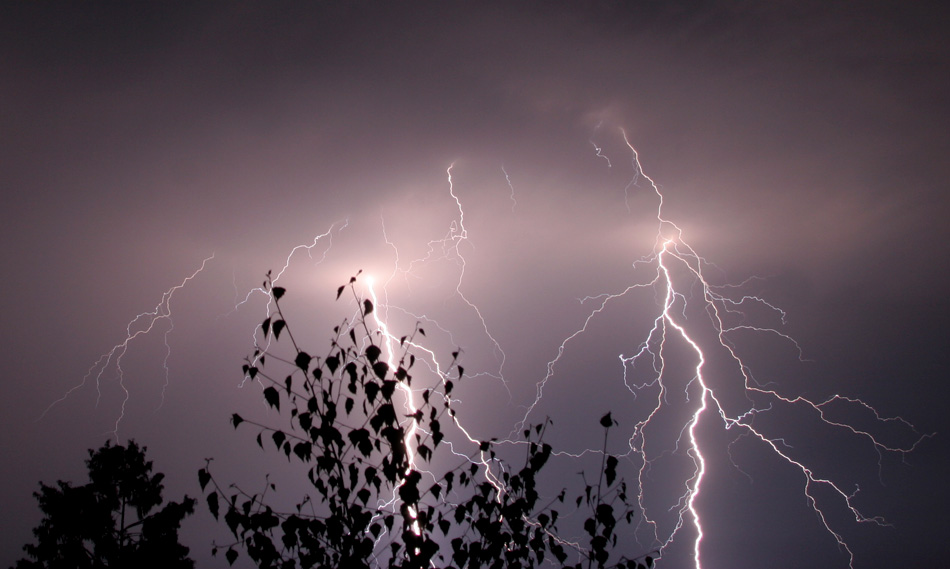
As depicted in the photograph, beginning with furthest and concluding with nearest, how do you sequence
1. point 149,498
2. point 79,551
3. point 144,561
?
point 149,498 < point 144,561 < point 79,551

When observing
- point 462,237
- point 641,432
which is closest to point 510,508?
point 462,237

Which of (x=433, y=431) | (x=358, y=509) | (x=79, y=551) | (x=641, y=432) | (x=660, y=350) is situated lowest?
(x=79, y=551)

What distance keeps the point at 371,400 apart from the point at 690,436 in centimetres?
1383

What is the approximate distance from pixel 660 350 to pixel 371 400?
538 inches

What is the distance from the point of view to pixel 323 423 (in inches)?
99.3

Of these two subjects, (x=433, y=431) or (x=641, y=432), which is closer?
(x=433, y=431)

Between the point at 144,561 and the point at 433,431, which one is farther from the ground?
the point at 433,431

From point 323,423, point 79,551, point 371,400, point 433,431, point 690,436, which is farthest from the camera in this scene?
point 690,436

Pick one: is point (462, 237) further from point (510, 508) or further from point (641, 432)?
point (510, 508)

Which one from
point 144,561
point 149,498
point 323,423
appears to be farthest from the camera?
point 149,498

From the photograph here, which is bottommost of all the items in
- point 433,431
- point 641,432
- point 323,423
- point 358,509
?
point 358,509

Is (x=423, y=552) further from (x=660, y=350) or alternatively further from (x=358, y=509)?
(x=660, y=350)

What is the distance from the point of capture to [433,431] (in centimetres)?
279

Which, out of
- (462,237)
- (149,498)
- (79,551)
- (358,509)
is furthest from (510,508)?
(462,237)
